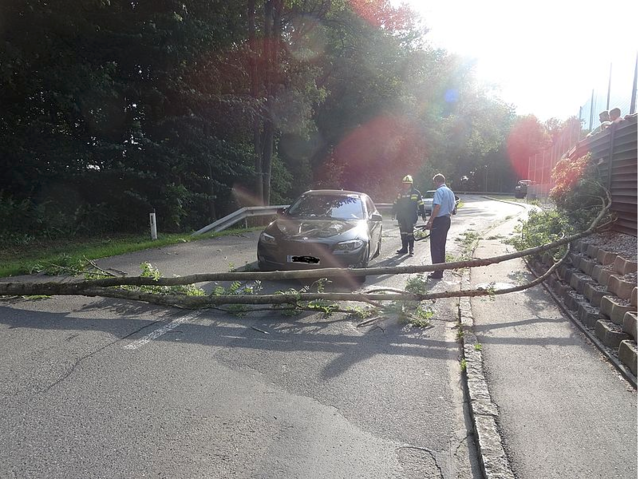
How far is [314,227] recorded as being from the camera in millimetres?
8602

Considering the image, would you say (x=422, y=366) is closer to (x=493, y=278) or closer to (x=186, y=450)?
(x=186, y=450)

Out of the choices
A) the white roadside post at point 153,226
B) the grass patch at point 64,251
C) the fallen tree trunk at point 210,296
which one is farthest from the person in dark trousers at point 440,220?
the white roadside post at point 153,226

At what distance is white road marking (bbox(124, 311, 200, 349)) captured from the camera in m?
4.98

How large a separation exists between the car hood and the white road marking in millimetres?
2606

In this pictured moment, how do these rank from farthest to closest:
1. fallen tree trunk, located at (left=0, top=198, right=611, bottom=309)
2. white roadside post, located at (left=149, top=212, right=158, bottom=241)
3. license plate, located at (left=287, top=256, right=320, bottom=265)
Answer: white roadside post, located at (left=149, top=212, right=158, bottom=241) < license plate, located at (left=287, top=256, right=320, bottom=265) < fallen tree trunk, located at (left=0, top=198, right=611, bottom=309)

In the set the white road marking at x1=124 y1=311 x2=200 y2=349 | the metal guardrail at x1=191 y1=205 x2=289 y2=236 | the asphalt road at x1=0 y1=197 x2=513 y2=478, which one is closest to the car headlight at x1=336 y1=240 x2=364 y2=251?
the asphalt road at x1=0 y1=197 x2=513 y2=478

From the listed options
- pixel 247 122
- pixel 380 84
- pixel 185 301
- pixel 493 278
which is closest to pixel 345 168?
pixel 380 84

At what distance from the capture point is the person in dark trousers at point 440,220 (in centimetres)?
889

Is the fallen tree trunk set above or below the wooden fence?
below

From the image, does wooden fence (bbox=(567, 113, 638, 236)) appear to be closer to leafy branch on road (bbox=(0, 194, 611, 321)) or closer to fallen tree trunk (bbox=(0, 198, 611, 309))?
leafy branch on road (bbox=(0, 194, 611, 321))

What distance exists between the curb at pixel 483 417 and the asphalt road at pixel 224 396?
9 centimetres

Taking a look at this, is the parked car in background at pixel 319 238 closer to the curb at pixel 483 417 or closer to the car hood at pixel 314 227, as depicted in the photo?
the car hood at pixel 314 227

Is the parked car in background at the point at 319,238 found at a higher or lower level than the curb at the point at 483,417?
higher

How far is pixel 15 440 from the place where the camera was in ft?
10.3
